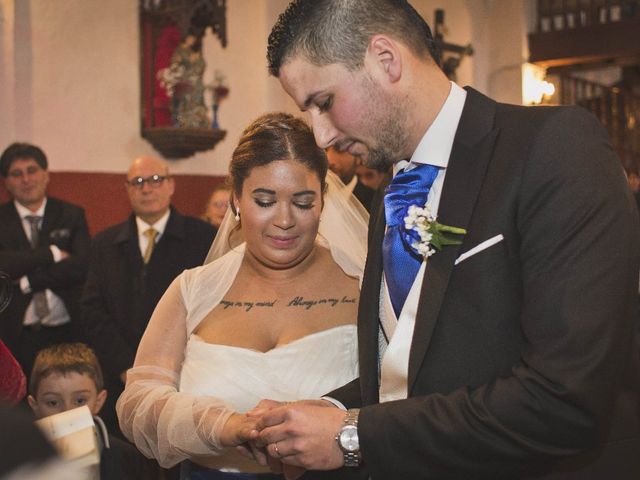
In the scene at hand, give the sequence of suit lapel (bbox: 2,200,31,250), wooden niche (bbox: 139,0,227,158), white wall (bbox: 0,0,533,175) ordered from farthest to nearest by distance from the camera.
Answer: wooden niche (bbox: 139,0,227,158) → white wall (bbox: 0,0,533,175) → suit lapel (bbox: 2,200,31,250)

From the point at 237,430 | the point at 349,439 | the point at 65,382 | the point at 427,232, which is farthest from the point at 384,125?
the point at 65,382

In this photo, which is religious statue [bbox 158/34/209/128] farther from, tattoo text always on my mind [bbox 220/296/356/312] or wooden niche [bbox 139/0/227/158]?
tattoo text always on my mind [bbox 220/296/356/312]

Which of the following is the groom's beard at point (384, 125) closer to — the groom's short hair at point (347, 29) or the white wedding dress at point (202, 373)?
the groom's short hair at point (347, 29)

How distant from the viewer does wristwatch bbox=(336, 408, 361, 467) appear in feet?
5.81

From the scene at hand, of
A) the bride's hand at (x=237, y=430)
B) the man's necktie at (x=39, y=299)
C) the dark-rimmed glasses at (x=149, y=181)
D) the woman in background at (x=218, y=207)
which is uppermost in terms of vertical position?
the dark-rimmed glasses at (x=149, y=181)

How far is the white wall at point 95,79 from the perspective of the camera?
239 inches

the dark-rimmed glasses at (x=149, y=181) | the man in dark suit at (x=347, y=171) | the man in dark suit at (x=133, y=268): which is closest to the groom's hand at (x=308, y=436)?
the man in dark suit at (x=133, y=268)

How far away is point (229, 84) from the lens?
748 centimetres

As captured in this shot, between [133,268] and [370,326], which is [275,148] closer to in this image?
[370,326]

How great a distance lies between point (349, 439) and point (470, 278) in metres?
0.39

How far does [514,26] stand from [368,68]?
909 centimetres

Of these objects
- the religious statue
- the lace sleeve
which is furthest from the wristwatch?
the religious statue

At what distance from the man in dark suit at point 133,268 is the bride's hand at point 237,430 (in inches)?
79.6

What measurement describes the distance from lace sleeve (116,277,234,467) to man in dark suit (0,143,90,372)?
87.9 inches
